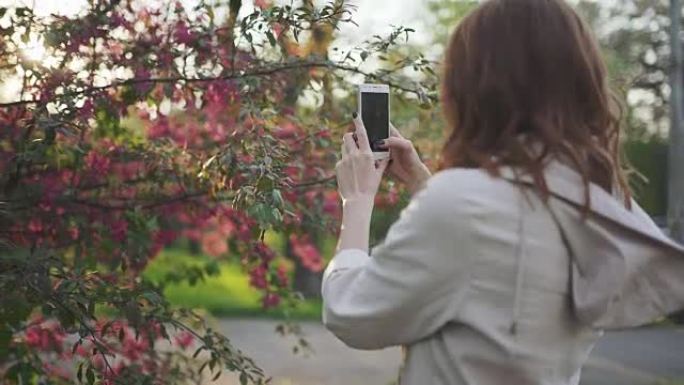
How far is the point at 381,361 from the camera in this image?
8.73m

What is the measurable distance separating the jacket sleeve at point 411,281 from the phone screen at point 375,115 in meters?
0.35

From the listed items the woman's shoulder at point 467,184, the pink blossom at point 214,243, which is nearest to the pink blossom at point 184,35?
the woman's shoulder at point 467,184

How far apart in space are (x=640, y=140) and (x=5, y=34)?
5.38 meters

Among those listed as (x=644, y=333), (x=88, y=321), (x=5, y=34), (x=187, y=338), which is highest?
(x=5, y=34)

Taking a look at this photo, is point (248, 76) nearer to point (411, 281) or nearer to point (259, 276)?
point (259, 276)

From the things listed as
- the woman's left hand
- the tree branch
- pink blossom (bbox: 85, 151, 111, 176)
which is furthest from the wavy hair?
pink blossom (bbox: 85, 151, 111, 176)

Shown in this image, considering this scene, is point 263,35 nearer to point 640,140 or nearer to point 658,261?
point 658,261

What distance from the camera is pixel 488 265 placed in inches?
51.0

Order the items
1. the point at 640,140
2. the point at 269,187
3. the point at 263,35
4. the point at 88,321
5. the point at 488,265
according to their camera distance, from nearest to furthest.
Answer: the point at 488,265
the point at 269,187
the point at 88,321
the point at 263,35
the point at 640,140

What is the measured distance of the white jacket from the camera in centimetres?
130

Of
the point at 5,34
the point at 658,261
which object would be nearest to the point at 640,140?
the point at 5,34

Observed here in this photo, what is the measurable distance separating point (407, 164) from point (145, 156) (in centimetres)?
165

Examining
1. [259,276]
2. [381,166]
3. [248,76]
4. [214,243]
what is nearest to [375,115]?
[381,166]

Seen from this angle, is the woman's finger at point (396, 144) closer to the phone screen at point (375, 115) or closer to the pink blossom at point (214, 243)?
the phone screen at point (375, 115)
